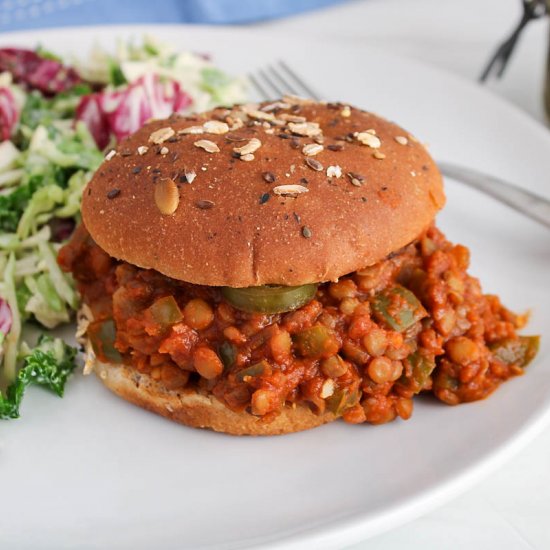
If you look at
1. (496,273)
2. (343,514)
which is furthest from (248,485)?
(496,273)

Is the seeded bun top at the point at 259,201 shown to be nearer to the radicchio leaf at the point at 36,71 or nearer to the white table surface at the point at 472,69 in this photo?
the white table surface at the point at 472,69

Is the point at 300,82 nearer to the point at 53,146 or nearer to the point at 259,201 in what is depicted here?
the point at 53,146

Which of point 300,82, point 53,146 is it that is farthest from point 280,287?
point 300,82

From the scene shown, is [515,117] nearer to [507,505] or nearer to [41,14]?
[507,505]

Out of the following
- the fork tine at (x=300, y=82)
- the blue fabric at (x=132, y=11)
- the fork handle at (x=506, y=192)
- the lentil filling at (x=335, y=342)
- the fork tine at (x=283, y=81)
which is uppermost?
the fork handle at (x=506, y=192)

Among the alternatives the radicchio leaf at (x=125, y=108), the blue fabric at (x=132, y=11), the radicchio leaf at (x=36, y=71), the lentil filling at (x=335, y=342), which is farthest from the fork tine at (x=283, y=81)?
the lentil filling at (x=335, y=342)

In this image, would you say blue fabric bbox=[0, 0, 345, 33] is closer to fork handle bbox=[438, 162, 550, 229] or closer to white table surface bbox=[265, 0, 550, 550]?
white table surface bbox=[265, 0, 550, 550]
